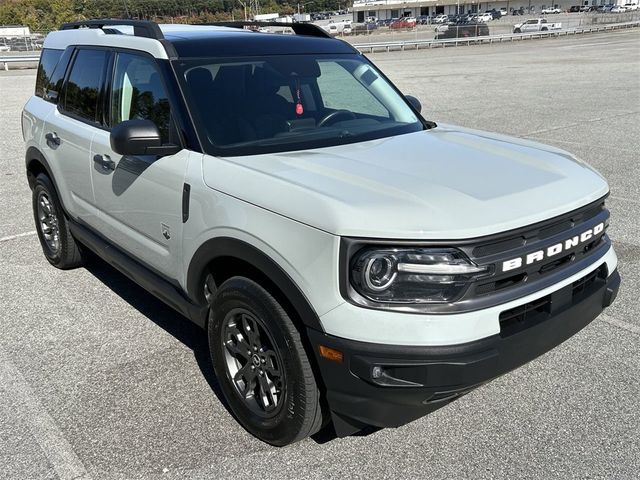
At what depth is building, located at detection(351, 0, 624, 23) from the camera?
120 meters

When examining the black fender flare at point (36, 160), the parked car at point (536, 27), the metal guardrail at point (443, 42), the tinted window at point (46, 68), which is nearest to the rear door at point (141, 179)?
the black fender flare at point (36, 160)

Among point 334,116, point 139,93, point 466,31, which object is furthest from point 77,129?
point 466,31

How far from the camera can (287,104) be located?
3705 millimetres

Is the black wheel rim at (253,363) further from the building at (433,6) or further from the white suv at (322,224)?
the building at (433,6)

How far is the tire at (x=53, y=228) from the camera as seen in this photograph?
16.6ft

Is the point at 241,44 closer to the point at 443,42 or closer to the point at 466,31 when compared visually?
the point at 443,42

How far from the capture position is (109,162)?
394cm

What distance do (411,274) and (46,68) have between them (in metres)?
4.24

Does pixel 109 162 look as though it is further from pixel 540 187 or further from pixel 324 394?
pixel 540 187

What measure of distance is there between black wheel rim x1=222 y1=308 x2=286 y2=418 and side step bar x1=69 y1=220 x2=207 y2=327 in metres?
0.31

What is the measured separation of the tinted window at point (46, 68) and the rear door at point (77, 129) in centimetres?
37

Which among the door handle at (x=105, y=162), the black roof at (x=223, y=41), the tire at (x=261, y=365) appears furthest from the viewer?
the door handle at (x=105, y=162)

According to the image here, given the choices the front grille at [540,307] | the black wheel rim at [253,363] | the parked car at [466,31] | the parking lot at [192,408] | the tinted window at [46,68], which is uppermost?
the parked car at [466,31]

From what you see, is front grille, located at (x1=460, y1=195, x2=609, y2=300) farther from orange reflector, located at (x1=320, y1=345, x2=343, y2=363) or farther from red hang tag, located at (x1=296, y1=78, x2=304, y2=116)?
red hang tag, located at (x1=296, y1=78, x2=304, y2=116)
